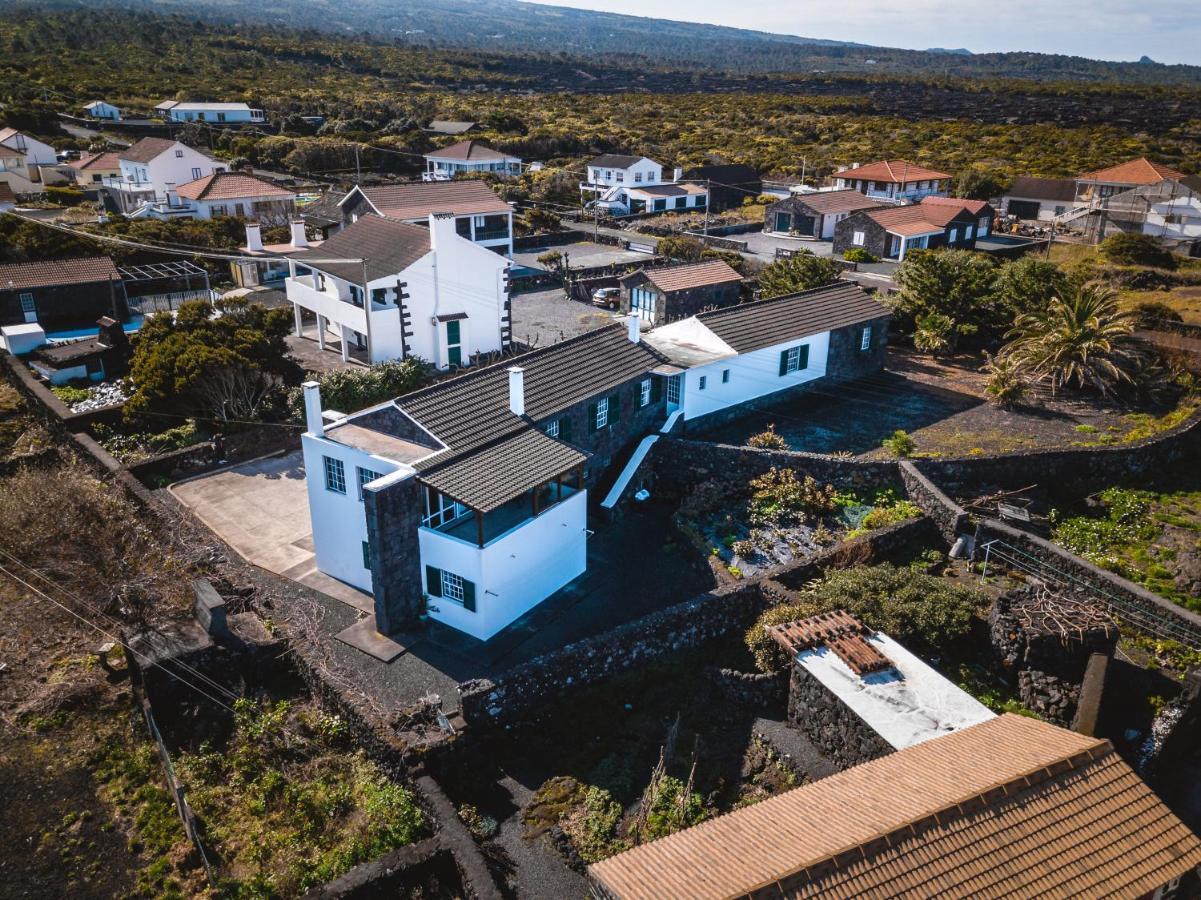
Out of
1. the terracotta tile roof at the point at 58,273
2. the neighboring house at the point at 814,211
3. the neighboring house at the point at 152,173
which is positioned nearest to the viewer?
the terracotta tile roof at the point at 58,273

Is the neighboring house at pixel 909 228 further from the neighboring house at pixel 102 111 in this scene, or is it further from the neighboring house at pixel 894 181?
the neighboring house at pixel 102 111

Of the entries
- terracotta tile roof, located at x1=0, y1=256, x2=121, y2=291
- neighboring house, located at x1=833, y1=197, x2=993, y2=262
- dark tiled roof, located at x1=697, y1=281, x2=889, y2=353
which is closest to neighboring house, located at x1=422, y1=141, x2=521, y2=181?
neighboring house, located at x1=833, y1=197, x2=993, y2=262

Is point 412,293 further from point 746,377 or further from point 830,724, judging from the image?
point 830,724

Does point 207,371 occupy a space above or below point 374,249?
below

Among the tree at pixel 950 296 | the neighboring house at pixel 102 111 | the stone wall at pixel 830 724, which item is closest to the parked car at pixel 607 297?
the tree at pixel 950 296

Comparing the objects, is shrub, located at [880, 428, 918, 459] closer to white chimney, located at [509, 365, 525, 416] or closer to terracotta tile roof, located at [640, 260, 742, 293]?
white chimney, located at [509, 365, 525, 416]

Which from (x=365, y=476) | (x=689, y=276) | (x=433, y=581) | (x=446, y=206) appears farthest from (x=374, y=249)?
(x=433, y=581)

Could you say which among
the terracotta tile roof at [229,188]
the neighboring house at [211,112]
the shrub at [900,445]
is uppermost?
the neighboring house at [211,112]
